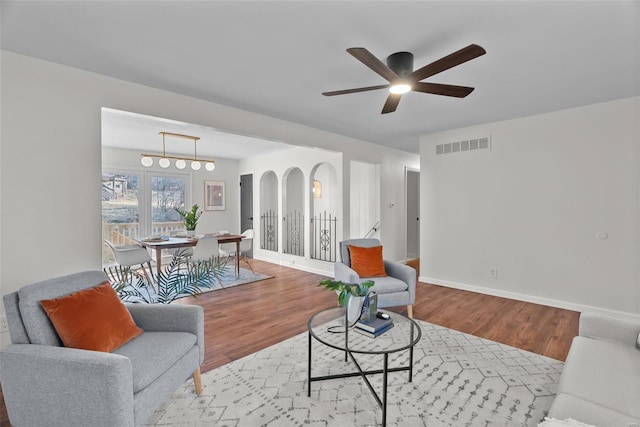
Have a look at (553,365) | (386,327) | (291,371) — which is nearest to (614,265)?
(553,365)

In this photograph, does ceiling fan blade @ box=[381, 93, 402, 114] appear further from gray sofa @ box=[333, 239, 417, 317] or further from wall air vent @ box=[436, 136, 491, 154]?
wall air vent @ box=[436, 136, 491, 154]

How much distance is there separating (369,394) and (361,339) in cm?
46

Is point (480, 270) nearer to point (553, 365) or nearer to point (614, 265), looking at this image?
point (614, 265)

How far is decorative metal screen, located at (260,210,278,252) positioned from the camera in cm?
726

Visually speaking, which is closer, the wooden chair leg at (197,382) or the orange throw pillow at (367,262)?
the wooden chair leg at (197,382)

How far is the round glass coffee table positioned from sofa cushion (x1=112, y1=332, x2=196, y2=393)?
0.83m

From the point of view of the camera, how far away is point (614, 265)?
11.4 ft

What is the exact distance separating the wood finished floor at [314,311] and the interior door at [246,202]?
319 cm

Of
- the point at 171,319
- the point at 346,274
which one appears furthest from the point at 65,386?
the point at 346,274

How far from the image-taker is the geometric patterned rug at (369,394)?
185cm

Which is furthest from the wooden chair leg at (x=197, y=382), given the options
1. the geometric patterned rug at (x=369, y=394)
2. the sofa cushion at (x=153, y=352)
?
the sofa cushion at (x=153, y=352)

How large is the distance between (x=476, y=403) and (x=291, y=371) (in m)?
1.32

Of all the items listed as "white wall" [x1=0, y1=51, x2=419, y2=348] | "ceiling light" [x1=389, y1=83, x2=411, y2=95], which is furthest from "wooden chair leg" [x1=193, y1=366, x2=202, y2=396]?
"ceiling light" [x1=389, y1=83, x2=411, y2=95]

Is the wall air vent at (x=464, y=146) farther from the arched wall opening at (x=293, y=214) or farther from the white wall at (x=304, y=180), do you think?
the arched wall opening at (x=293, y=214)
